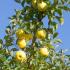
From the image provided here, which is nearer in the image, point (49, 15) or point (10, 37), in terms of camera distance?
point (49, 15)

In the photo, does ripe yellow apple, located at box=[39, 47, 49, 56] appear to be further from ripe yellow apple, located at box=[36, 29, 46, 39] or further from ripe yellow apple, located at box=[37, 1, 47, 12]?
ripe yellow apple, located at box=[37, 1, 47, 12]

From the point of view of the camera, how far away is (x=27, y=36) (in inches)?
165

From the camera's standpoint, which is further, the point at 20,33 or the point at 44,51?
the point at 20,33

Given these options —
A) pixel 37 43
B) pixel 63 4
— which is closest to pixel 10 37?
pixel 37 43

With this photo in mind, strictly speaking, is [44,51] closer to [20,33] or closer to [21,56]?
[21,56]

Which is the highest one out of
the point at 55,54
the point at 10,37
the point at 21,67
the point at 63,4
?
the point at 63,4

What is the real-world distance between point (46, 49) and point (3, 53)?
2.32ft

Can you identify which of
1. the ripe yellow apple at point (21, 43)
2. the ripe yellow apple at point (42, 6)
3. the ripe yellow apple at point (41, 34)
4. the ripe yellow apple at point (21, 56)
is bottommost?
the ripe yellow apple at point (21, 56)

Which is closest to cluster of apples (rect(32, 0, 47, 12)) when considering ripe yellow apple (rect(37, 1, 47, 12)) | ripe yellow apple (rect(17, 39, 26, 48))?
ripe yellow apple (rect(37, 1, 47, 12))

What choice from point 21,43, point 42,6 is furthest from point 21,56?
point 42,6

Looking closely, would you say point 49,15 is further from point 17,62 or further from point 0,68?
point 0,68

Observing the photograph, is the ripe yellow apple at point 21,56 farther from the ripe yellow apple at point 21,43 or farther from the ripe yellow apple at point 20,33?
the ripe yellow apple at point 20,33

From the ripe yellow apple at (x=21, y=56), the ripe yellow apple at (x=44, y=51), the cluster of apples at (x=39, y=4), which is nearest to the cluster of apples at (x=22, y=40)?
the ripe yellow apple at (x=21, y=56)

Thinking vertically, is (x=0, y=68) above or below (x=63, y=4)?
below
